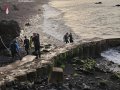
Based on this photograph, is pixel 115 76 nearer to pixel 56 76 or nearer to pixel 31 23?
pixel 56 76

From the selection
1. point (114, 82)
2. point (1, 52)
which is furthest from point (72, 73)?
point (1, 52)

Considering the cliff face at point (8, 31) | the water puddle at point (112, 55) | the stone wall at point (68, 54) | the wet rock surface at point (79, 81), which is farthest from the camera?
the cliff face at point (8, 31)

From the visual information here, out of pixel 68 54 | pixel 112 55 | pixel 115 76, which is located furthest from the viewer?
pixel 112 55

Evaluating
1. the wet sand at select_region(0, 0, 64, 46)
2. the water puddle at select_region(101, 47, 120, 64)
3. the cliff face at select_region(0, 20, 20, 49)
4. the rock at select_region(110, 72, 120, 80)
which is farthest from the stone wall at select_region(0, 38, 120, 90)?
the wet sand at select_region(0, 0, 64, 46)

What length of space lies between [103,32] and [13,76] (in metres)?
33.2

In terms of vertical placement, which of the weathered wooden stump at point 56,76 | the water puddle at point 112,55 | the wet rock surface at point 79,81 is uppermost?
the weathered wooden stump at point 56,76

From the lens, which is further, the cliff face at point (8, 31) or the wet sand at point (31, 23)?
the wet sand at point (31, 23)

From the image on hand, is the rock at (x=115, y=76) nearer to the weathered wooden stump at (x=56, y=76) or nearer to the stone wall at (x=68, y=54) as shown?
the stone wall at (x=68, y=54)

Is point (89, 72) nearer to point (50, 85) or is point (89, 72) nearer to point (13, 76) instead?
point (50, 85)

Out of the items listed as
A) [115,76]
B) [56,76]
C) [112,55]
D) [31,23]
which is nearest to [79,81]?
[56,76]

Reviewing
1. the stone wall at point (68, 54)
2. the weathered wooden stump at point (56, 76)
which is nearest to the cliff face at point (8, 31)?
the stone wall at point (68, 54)

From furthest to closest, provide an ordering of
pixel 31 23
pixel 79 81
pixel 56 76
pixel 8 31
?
1. pixel 31 23
2. pixel 8 31
3. pixel 79 81
4. pixel 56 76

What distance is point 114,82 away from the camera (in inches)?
732

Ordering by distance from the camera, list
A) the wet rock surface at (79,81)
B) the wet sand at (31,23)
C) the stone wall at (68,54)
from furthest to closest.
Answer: the wet sand at (31,23) → the stone wall at (68,54) → the wet rock surface at (79,81)
